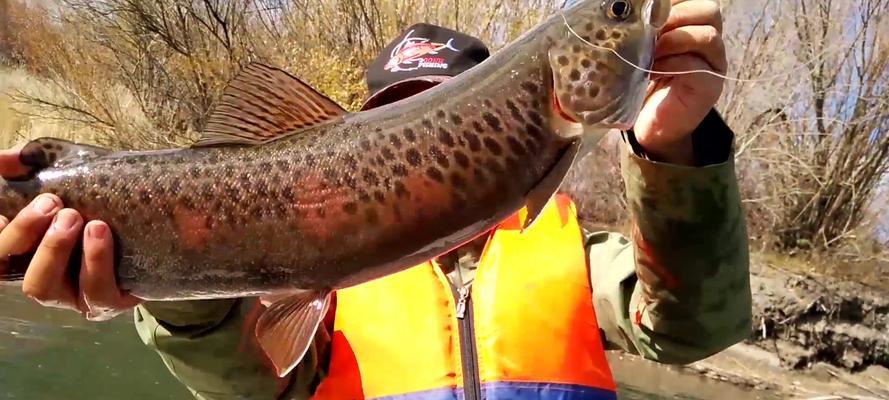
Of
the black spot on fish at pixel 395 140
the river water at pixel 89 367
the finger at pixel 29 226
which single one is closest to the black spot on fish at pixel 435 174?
the black spot on fish at pixel 395 140

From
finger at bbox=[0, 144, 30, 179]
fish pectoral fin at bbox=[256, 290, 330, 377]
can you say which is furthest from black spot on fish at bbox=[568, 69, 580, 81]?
finger at bbox=[0, 144, 30, 179]

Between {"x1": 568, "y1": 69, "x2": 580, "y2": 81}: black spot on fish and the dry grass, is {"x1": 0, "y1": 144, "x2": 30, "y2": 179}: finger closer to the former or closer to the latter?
{"x1": 568, "y1": 69, "x2": 580, "y2": 81}: black spot on fish

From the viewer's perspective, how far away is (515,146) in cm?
203

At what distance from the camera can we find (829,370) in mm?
12031

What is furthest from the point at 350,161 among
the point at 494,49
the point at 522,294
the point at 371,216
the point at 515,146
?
the point at 494,49

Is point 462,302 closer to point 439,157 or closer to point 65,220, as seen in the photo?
point 439,157

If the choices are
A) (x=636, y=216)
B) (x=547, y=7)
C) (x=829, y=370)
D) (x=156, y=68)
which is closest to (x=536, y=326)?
(x=636, y=216)

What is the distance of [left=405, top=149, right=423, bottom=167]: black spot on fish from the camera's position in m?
2.02

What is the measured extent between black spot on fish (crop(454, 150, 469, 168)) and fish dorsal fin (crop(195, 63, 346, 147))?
0.35 m

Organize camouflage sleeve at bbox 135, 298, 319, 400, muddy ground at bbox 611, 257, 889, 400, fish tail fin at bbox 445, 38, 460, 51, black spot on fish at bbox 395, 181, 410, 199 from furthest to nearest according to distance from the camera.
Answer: muddy ground at bbox 611, 257, 889, 400, fish tail fin at bbox 445, 38, 460, 51, camouflage sleeve at bbox 135, 298, 319, 400, black spot on fish at bbox 395, 181, 410, 199

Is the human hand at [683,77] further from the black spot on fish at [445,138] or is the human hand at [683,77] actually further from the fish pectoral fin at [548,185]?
the black spot on fish at [445,138]

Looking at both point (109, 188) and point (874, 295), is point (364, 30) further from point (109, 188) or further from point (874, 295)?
point (109, 188)

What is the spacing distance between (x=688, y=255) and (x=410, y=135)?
1.09 m

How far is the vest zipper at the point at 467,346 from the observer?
3338 mm
